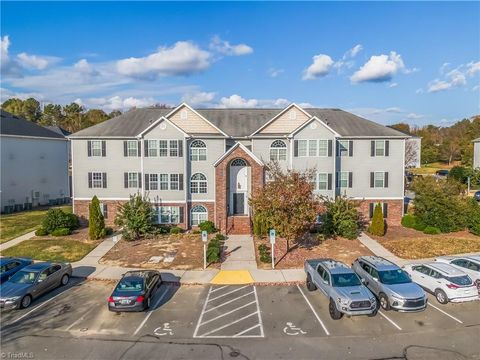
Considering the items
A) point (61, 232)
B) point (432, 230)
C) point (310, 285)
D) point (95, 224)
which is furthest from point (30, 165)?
point (432, 230)

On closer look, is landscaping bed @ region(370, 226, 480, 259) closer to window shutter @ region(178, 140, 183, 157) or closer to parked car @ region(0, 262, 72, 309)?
window shutter @ region(178, 140, 183, 157)

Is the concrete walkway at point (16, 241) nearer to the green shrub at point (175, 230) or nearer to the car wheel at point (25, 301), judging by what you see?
the green shrub at point (175, 230)

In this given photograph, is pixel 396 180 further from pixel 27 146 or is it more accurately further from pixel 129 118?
pixel 27 146

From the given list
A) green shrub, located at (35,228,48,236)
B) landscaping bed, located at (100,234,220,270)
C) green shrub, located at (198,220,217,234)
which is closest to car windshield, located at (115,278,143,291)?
landscaping bed, located at (100,234,220,270)

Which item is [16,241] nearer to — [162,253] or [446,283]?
[162,253]

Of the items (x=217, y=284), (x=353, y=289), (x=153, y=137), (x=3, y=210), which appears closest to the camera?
(x=353, y=289)

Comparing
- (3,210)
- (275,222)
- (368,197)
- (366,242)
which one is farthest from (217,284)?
(3,210)
